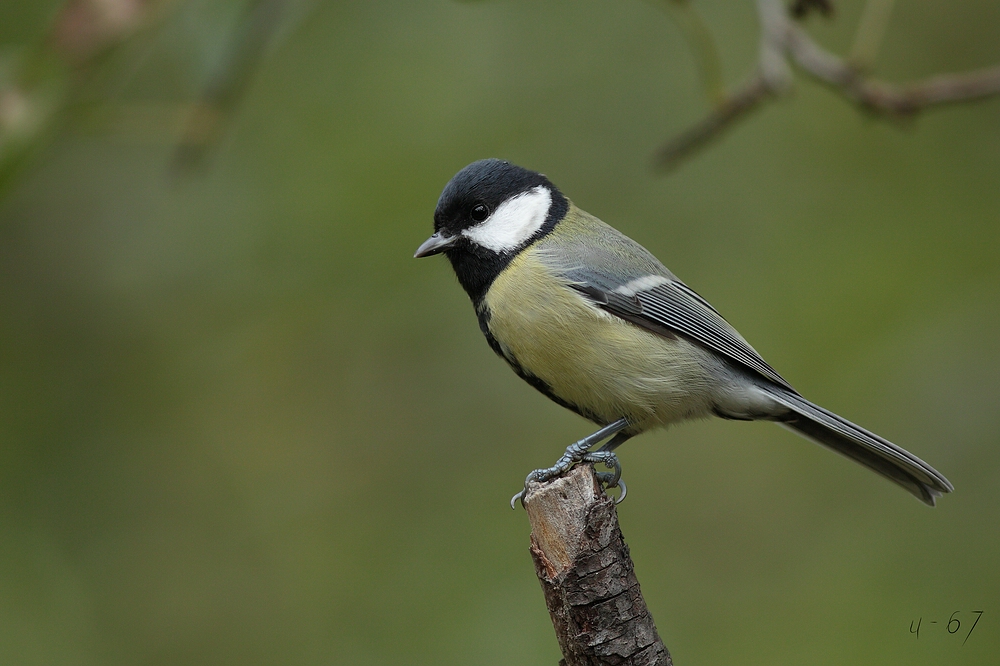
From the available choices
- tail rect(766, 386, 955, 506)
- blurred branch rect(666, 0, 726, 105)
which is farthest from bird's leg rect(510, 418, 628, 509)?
blurred branch rect(666, 0, 726, 105)

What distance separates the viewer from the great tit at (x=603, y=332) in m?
2.57

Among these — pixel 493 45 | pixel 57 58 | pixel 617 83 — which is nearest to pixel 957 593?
pixel 617 83

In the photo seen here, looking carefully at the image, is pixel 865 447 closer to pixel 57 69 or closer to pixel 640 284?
pixel 640 284

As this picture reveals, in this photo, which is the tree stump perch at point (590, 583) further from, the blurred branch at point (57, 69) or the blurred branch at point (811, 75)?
the blurred branch at point (57, 69)

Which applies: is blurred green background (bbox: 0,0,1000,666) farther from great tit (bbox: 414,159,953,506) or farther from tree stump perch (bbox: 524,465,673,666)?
tree stump perch (bbox: 524,465,673,666)

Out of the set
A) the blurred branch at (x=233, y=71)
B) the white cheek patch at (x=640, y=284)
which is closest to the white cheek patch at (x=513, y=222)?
the white cheek patch at (x=640, y=284)

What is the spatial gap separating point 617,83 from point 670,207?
2.15 ft

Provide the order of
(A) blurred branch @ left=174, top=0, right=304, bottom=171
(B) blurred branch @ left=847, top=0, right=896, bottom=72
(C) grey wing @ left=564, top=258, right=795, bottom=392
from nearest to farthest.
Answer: (A) blurred branch @ left=174, top=0, right=304, bottom=171
(B) blurred branch @ left=847, top=0, right=896, bottom=72
(C) grey wing @ left=564, top=258, right=795, bottom=392

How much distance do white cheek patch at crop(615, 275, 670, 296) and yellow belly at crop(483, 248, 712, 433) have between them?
0.33 ft

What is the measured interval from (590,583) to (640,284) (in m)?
1.11

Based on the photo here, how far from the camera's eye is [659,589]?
377 centimetres

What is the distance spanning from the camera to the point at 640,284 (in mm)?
2754

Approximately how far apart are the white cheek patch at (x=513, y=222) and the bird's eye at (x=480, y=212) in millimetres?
13

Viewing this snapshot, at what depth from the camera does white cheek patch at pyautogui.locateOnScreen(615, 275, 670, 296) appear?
8.89 ft
